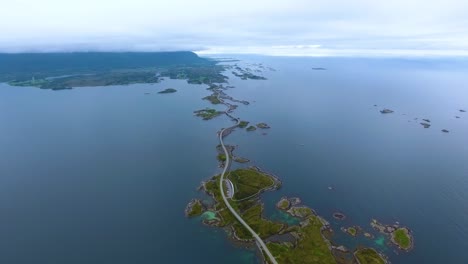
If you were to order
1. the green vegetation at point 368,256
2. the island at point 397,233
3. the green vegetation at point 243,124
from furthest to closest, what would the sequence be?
1. the green vegetation at point 243,124
2. the island at point 397,233
3. the green vegetation at point 368,256

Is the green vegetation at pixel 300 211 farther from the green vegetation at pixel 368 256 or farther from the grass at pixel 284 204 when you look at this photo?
the green vegetation at pixel 368 256

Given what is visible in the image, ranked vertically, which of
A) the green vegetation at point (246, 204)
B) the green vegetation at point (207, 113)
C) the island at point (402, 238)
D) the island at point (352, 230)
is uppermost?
the green vegetation at point (207, 113)

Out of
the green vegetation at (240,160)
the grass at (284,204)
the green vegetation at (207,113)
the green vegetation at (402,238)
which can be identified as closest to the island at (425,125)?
the green vegetation at (402,238)

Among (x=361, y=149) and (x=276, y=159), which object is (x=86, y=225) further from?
(x=361, y=149)

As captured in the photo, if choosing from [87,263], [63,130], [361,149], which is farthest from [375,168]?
[63,130]

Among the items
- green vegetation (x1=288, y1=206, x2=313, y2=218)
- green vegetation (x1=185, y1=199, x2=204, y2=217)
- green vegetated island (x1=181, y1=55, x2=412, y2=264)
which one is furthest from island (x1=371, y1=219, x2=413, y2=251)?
green vegetation (x1=185, y1=199, x2=204, y2=217)

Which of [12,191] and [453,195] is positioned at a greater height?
[12,191]
